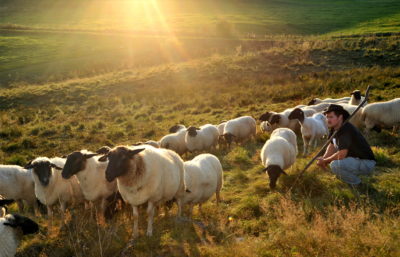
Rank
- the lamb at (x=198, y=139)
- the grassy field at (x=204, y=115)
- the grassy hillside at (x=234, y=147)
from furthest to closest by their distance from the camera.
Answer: the lamb at (x=198, y=139) → the grassy field at (x=204, y=115) → the grassy hillside at (x=234, y=147)

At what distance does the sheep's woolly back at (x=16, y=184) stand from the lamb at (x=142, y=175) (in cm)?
371

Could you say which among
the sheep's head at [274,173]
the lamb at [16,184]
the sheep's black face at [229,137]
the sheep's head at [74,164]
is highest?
the sheep's head at [74,164]

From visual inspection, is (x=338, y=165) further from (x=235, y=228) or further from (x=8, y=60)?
(x=8, y=60)

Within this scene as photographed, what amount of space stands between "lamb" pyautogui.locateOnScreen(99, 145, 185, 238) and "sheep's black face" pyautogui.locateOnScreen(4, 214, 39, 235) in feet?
6.02

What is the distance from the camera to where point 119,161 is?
235 inches

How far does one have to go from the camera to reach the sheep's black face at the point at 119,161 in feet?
19.3

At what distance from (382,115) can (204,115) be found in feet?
35.8

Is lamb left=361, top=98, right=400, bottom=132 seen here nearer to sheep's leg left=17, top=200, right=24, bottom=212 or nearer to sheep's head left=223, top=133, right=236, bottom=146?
sheep's head left=223, top=133, right=236, bottom=146

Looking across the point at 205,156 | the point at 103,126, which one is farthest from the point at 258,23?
the point at 205,156

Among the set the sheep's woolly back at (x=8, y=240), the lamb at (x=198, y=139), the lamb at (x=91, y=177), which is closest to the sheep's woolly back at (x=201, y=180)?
the lamb at (x=91, y=177)

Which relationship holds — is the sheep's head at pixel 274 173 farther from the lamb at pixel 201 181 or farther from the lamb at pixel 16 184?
the lamb at pixel 16 184

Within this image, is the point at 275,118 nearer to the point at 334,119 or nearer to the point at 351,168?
the point at 334,119

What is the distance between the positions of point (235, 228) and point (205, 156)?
8.56ft

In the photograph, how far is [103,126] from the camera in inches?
800
